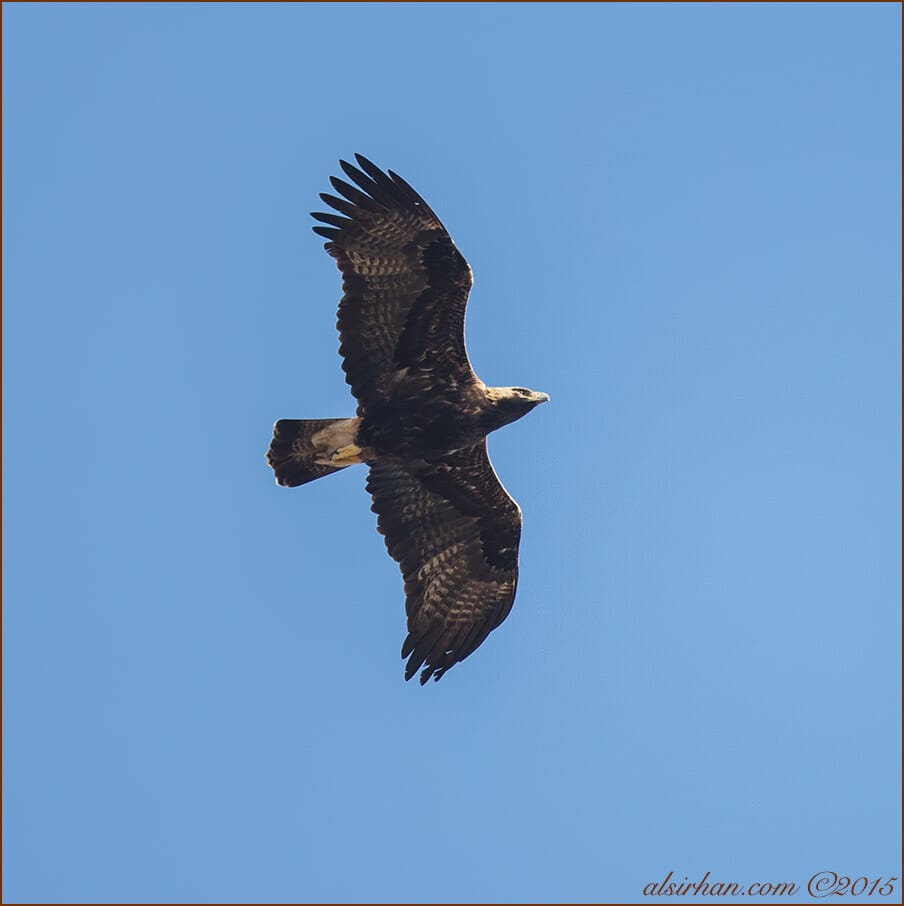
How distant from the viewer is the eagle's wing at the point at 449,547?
60.2 feet

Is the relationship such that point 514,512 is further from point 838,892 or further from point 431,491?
point 838,892

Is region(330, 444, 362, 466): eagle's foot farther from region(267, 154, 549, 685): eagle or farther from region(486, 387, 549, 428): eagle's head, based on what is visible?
region(486, 387, 549, 428): eagle's head

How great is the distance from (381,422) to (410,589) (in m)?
1.98

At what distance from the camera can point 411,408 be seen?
57.1ft

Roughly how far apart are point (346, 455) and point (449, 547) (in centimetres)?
165

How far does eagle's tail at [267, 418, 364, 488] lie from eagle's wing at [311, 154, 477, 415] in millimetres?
373

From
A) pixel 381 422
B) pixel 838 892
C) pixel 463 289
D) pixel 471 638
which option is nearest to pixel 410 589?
pixel 471 638

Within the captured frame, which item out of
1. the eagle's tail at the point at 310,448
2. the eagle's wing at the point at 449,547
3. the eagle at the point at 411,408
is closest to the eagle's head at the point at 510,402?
the eagle at the point at 411,408

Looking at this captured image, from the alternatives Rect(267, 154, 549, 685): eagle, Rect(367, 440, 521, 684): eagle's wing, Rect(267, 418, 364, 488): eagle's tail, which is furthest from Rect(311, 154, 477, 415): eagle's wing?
Rect(367, 440, 521, 684): eagle's wing

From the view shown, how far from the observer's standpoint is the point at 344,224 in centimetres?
1716

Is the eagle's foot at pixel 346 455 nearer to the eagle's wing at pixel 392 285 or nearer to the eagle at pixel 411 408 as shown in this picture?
the eagle at pixel 411 408

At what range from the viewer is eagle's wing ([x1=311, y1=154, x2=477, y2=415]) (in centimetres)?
1706

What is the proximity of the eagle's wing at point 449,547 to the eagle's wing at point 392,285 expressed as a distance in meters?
1.21

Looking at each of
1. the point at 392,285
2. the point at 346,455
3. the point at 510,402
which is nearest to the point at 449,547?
the point at 346,455
